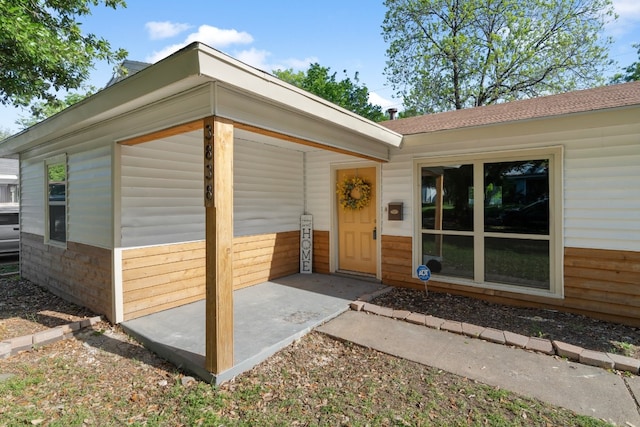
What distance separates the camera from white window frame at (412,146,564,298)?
Result: 4098mm

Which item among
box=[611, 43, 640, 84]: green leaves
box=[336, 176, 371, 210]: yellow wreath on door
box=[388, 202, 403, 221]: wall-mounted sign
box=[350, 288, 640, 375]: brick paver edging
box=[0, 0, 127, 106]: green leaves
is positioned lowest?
box=[350, 288, 640, 375]: brick paver edging

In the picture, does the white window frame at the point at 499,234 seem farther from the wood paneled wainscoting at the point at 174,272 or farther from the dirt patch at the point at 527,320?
the wood paneled wainscoting at the point at 174,272

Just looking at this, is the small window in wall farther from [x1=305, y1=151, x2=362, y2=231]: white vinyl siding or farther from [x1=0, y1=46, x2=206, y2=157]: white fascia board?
[x1=305, y1=151, x2=362, y2=231]: white vinyl siding

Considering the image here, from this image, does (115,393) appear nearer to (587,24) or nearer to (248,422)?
(248,422)

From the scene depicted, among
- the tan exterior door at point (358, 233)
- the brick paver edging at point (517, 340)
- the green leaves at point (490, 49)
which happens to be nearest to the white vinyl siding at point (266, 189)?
the tan exterior door at point (358, 233)

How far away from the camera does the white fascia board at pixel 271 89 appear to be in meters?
2.29

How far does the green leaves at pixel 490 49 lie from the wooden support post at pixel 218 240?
16272 millimetres

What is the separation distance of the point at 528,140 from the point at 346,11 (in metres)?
6.83

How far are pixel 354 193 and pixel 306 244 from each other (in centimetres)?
144

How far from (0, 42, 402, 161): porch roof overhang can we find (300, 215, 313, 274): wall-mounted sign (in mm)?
2387

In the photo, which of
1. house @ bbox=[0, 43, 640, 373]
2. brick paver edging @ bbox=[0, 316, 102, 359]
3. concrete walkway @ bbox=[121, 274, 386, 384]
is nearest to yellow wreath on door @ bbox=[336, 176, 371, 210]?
house @ bbox=[0, 43, 640, 373]

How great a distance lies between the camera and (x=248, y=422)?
2225mm

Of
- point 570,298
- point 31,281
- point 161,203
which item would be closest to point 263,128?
point 161,203

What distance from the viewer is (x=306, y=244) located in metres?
6.40
